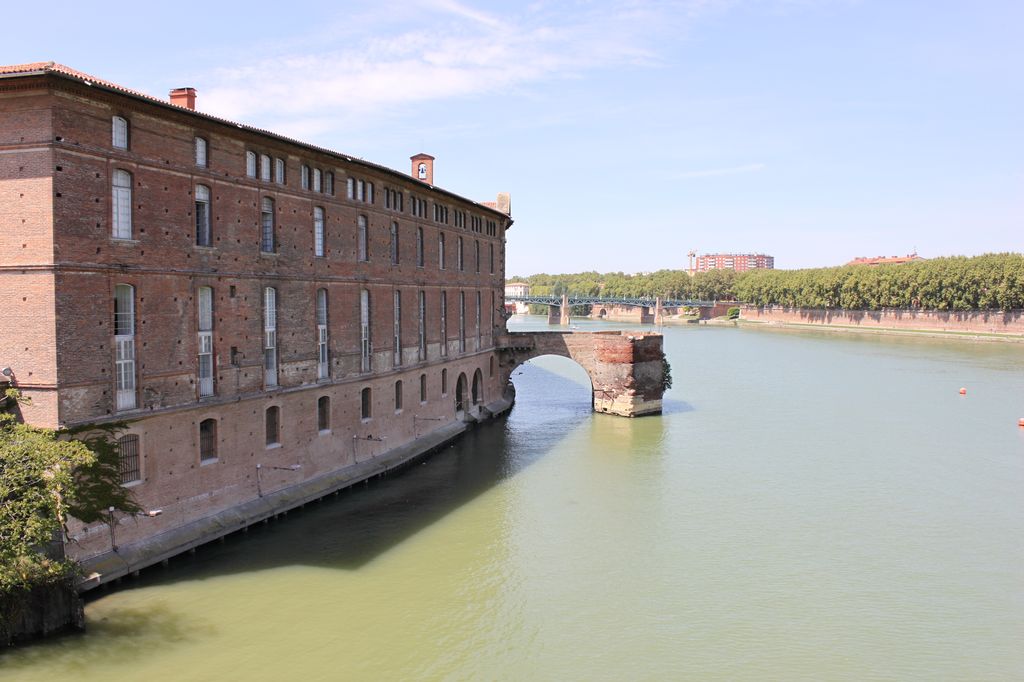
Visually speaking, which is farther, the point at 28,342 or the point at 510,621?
the point at 510,621

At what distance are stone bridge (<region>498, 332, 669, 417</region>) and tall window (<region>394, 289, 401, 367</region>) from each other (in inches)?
495

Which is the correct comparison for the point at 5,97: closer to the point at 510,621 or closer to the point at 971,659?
the point at 510,621

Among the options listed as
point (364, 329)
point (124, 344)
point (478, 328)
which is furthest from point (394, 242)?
point (124, 344)

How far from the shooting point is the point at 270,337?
21.2m

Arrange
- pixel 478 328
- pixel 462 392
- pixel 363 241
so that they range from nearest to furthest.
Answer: pixel 363 241
pixel 462 392
pixel 478 328

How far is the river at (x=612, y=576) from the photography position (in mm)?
14508

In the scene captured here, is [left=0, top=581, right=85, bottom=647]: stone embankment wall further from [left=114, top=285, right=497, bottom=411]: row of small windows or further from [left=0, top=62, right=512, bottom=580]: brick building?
[left=114, top=285, right=497, bottom=411]: row of small windows

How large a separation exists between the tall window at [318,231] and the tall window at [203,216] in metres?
4.32

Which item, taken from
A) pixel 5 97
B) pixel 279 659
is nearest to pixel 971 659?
pixel 279 659

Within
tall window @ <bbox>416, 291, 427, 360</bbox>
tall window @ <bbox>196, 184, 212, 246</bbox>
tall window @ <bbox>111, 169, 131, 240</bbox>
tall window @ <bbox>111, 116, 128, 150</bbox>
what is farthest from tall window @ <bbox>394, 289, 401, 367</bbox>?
tall window @ <bbox>111, 116, 128, 150</bbox>

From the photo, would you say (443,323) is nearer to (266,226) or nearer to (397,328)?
(397,328)

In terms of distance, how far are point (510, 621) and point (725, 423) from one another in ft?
77.4

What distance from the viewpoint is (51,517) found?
1350 centimetres

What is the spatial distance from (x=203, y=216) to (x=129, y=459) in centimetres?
560
